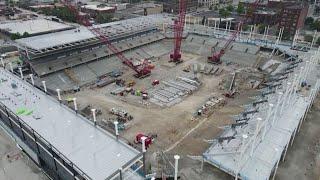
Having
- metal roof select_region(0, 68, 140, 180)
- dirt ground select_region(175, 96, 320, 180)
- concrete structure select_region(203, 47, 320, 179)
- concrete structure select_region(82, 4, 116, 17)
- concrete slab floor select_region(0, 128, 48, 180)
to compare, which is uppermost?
concrete structure select_region(82, 4, 116, 17)

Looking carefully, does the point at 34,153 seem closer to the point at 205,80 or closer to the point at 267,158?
the point at 267,158

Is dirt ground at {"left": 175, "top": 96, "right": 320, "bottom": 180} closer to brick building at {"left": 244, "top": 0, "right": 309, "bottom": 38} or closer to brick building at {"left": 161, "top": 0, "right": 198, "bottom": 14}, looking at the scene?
brick building at {"left": 244, "top": 0, "right": 309, "bottom": 38}

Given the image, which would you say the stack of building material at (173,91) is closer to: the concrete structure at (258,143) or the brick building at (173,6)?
the concrete structure at (258,143)

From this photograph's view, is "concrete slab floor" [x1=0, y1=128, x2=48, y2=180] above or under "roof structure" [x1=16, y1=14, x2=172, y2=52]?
under

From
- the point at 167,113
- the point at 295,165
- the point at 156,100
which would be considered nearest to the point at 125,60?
the point at 156,100

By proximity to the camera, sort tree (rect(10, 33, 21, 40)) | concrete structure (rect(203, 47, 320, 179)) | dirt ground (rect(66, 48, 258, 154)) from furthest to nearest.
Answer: tree (rect(10, 33, 21, 40))
dirt ground (rect(66, 48, 258, 154))
concrete structure (rect(203, 47, 320, 179))

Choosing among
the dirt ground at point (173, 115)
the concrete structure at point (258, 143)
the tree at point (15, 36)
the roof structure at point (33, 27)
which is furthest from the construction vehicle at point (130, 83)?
the roof structure at point (33, 27)

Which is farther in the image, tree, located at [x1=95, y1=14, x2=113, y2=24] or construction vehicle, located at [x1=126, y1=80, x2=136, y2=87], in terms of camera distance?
tree, located at [x1=95, y1=14, x2=113, y2=24]

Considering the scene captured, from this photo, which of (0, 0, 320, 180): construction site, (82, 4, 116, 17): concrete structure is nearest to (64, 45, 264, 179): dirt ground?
(0, 0, 320, 180): construction site
